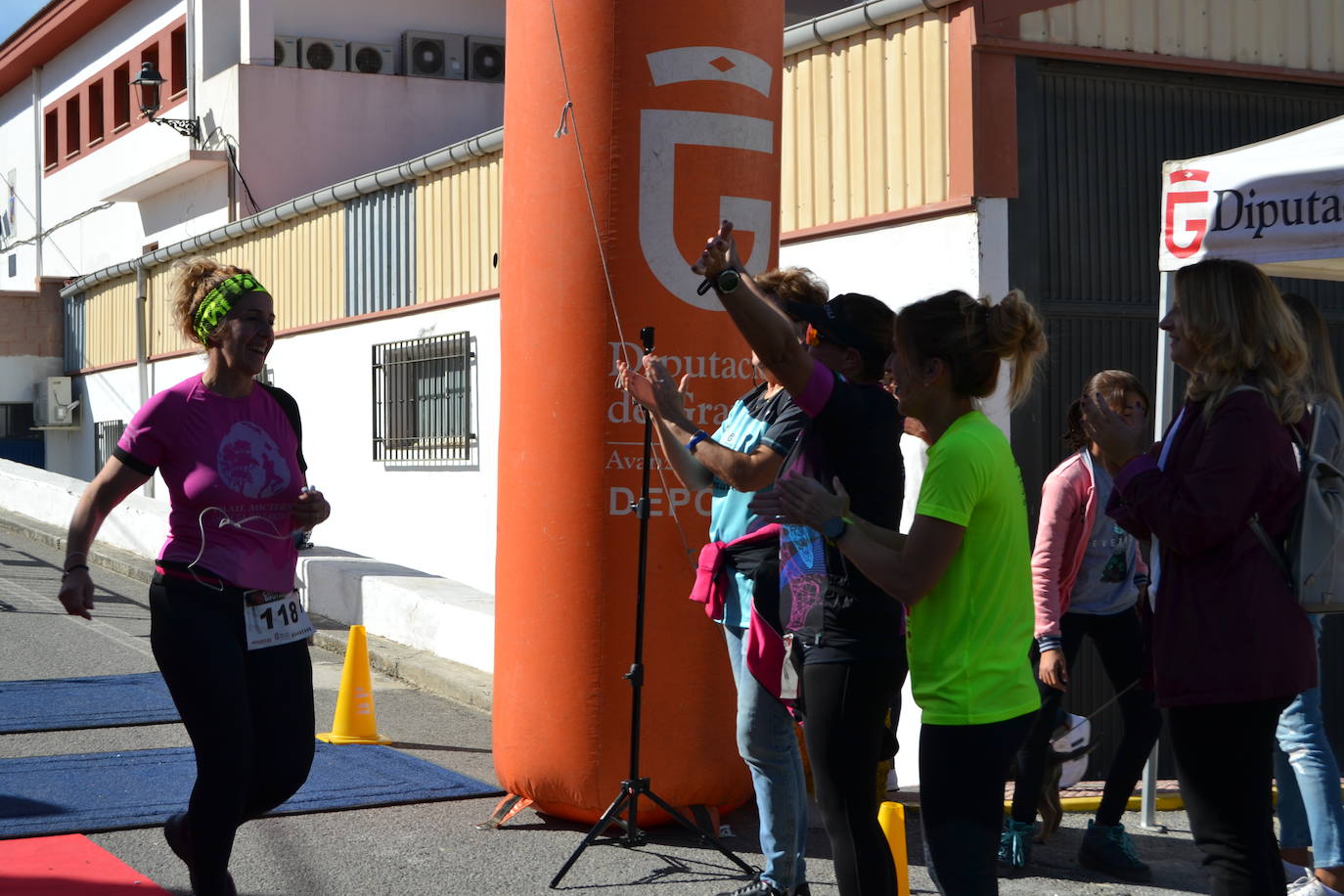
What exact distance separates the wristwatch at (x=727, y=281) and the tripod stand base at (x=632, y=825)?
2.47 meters

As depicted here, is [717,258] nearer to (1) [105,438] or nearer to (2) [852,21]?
(2) [852,21]

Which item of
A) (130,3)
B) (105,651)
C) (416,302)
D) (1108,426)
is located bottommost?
(105,651)

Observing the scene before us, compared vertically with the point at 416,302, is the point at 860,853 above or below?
below

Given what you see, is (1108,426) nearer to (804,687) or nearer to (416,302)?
(804,687)

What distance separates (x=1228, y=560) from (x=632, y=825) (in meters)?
2.88

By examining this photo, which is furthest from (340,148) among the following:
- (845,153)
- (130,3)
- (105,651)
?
(845,153)

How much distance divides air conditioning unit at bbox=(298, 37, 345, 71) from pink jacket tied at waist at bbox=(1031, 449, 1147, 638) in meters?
19.7

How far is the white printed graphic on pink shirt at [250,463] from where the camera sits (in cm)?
444

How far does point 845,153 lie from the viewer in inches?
321

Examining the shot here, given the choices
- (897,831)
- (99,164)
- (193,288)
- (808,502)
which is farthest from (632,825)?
(99,164)

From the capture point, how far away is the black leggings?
13.9 feet

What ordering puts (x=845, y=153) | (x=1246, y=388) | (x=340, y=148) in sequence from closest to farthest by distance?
(x=1246, y=388) → (x=845, y=153) → (x=340, y=148)

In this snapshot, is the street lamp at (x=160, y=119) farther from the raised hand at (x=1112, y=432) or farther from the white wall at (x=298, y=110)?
the raised hand at (x=1112, y=432)

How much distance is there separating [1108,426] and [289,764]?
246cm
